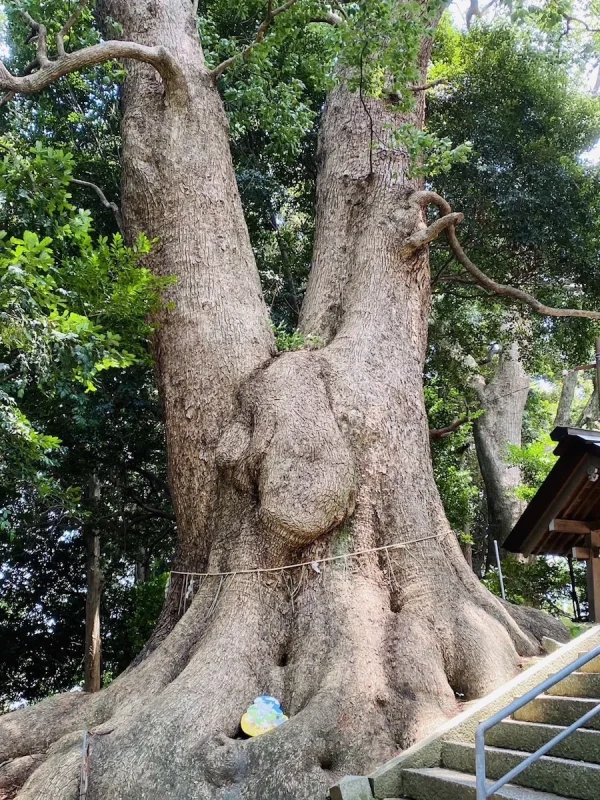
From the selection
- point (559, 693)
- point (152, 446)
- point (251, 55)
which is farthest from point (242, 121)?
point (559, 693)

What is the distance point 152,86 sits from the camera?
727 cm

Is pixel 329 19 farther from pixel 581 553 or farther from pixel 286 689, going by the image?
pixel 286 689

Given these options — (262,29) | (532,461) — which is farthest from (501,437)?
(262,29)

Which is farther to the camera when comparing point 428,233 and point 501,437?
point 501,437

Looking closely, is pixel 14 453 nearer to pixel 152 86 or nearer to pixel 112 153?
pixel 152 86

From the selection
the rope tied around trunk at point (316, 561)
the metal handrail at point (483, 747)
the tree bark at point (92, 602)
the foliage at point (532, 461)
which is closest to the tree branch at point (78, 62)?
the rope tied around trunk at point (316, 561)

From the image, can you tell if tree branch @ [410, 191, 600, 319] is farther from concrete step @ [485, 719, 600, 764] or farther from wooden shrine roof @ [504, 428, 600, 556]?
concrete step @ [485, 719, 600, 764]

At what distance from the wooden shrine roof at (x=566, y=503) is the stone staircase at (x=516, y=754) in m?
2.54

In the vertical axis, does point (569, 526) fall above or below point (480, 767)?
above

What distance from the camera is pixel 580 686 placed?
425 centimetres

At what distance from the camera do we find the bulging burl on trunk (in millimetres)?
5086

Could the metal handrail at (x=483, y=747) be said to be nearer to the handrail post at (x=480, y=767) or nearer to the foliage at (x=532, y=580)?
the handrail post at (x=480, y=767)

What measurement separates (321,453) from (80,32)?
6231 millimetres

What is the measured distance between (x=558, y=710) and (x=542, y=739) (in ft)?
0.86
